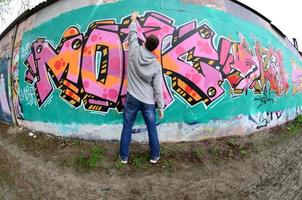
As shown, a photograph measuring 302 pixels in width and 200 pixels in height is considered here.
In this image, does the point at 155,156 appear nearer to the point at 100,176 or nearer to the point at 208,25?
the point at 100,176

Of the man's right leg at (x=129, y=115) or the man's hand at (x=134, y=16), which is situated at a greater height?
the man's hand at (x=134, y=16)

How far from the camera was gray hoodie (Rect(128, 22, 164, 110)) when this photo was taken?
7.43 metres

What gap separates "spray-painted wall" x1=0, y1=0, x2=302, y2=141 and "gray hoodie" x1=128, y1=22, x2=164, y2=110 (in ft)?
3.49

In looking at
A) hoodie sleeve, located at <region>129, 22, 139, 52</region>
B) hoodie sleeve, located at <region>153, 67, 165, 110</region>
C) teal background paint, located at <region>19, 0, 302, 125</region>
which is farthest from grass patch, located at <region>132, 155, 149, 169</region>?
hoodie sleeve, located at <region>129, 22, 139, 52</region>

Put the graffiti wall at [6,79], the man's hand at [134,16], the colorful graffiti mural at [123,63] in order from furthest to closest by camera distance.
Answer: the graffiti wall at [6,79], the man's hand at [134,16], the colorful graffiti mural at [123,63]

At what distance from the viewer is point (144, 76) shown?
7.43 m

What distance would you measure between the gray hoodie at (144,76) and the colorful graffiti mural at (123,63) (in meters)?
1.07

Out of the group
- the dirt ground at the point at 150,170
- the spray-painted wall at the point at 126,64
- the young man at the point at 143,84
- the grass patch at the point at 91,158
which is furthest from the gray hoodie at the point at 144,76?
the grass patch at the point at 91,158

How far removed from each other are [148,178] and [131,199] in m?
0.64

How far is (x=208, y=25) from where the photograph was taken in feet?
30.1

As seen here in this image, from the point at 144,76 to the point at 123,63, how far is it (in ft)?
4.38

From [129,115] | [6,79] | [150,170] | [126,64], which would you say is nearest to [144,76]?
[129,115]

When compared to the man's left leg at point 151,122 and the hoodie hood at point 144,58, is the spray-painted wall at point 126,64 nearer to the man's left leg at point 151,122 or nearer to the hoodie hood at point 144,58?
the man's left leg at point 151,122

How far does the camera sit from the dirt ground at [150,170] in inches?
286
